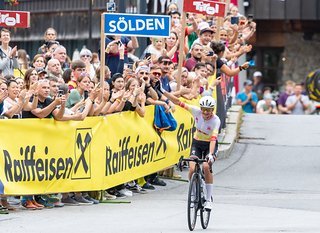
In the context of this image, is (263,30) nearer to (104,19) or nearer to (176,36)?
(176,36)

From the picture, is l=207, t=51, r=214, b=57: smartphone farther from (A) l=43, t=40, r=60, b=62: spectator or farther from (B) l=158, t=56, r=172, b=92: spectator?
(A) l=43, t=40, r=60, b=62: spectator

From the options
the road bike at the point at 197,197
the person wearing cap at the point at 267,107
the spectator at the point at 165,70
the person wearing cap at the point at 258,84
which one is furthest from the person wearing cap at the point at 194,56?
the person wearing cap at the point at 258,84

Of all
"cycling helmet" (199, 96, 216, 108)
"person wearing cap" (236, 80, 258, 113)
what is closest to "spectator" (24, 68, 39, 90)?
"cycling helmet" (199, 96, 216, 108)

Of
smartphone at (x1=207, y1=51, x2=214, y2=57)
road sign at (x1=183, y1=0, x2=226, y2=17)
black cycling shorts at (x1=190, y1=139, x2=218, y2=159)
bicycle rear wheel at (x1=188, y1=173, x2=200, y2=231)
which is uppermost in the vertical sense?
road sign at (x1=183, y1=0, x2=226, y2=17)

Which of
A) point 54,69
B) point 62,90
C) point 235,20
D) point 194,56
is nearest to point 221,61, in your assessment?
point 194,56

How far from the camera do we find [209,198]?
15.6 metres

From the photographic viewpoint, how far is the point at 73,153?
54.2 ft

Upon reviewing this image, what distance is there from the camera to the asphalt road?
1481 centimetres

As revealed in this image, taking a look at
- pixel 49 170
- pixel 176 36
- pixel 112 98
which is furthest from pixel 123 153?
pixel 176 36

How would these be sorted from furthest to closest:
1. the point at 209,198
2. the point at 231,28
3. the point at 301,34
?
1. the point at 301,34
2. the point at 231,28
3. the point at 209,198

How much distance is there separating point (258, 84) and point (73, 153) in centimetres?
2776

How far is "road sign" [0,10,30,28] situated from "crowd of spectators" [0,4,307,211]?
370 mm

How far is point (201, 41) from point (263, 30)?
22.4 meters

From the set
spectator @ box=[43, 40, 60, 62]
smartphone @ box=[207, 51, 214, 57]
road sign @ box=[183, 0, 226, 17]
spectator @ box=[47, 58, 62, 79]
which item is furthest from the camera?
smartphone @ box=[207, 51, 214, 57]
